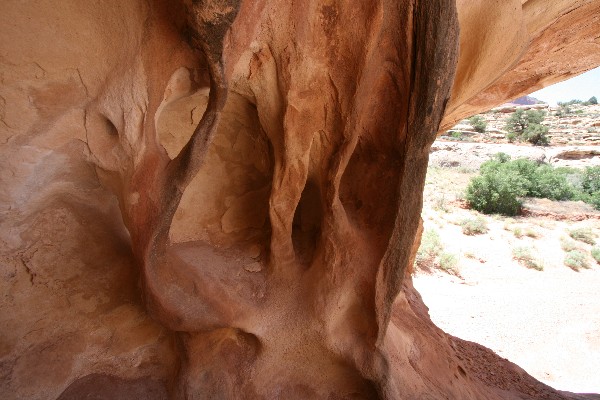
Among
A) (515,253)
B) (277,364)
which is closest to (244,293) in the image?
(277,364)

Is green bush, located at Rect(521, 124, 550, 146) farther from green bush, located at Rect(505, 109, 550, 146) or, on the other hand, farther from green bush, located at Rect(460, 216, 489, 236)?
green bush, located at Rect(460, 216, 489, 236)

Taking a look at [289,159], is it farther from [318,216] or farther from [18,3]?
[18,3]

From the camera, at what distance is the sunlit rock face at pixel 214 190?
1.29 metres

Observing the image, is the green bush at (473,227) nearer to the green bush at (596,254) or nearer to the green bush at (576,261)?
the green bush at (576,261)

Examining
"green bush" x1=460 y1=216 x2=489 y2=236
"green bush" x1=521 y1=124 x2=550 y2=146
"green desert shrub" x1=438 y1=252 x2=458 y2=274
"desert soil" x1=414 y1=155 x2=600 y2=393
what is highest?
"green bush" x1=521 y1=124 x2=550 y2=146

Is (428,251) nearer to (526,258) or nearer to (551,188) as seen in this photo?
(526,258)

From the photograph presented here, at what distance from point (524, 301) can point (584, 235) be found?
409 cm

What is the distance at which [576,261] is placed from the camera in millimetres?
7824

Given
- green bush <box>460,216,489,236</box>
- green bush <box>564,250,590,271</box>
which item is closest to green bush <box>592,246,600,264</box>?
green bush <box>564,250,590,271</box>

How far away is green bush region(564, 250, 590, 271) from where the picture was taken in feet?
25.5

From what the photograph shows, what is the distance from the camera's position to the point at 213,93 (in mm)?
1281

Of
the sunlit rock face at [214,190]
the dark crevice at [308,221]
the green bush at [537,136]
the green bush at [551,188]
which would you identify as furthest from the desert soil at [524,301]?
the green bush at [537,136]

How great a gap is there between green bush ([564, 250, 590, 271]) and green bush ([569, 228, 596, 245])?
1.12 metres

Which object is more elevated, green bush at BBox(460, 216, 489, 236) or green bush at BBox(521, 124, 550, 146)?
green bush at BBox(521, 124, 550, 146)
